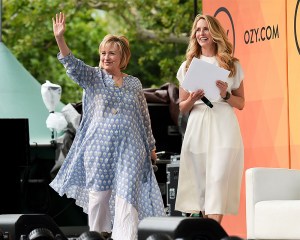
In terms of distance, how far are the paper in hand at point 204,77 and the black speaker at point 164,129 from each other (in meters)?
5.20

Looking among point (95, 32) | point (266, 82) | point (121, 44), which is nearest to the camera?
point (121, 44)

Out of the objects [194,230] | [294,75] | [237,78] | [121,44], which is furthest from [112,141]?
[194,230]

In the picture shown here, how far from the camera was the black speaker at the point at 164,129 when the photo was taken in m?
14.9

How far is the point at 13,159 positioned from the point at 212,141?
373 centimetres

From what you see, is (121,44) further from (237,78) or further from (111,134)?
(237,78)

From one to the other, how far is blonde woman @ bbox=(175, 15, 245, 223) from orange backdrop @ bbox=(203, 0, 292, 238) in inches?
47.9

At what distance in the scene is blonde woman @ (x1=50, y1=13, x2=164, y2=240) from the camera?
388 inches

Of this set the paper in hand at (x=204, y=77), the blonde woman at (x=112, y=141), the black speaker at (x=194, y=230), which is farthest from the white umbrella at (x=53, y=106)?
the black speaker at (x=194, y=230)

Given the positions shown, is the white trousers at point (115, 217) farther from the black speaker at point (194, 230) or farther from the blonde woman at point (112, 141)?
the black speaker at point (194, 230)

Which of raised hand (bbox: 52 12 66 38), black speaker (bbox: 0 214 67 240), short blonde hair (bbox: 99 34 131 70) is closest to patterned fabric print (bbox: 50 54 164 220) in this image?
short blonde hair (bbox: 99 34 131 70)

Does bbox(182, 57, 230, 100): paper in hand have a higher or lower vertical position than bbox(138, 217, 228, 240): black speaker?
higher

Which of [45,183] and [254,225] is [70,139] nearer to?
[45,183]

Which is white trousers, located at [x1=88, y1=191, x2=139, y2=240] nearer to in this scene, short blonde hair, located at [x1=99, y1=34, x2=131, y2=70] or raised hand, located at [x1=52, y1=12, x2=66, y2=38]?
short blonde hair, located at [x1=99, y1=34, x2=131, y2=70]

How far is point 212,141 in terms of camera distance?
9.84 meters
